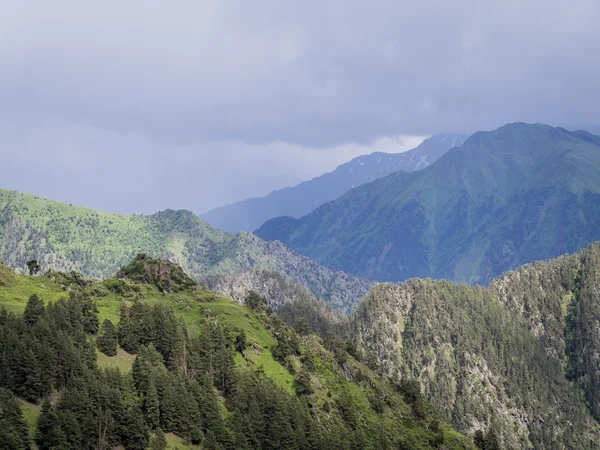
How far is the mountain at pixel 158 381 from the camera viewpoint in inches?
4252

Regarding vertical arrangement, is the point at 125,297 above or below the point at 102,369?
above

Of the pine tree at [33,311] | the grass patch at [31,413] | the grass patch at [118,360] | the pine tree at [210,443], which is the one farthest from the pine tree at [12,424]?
the pine tree at [210,443]

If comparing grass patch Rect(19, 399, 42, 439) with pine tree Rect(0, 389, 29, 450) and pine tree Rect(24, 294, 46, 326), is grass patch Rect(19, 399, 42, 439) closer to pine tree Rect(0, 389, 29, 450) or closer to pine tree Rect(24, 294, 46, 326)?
pine tree Rect(0, 389, 29, 450)

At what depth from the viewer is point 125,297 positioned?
180m

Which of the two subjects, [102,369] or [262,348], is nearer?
[102,369]

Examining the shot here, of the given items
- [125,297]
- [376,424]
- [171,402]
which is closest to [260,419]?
[171,402]

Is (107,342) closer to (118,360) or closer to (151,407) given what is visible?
(118,360)

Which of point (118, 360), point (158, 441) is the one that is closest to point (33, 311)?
point (118, 360)

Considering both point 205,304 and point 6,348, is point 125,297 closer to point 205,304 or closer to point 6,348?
point 205,304

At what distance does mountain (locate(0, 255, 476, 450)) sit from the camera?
10800 cm

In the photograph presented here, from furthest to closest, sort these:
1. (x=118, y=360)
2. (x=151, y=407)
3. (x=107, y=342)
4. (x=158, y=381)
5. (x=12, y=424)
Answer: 1. (x=107, y=342)
2. (x=118, y=360)
3. (x=158, y=381)
4. (x=151, y=407)
5. (x=12, y=424)

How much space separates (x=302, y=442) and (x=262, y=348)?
4786 centimetres

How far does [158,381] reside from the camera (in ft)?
412

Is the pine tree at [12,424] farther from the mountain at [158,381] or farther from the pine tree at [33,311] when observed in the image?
the pine tree at [33,311]
